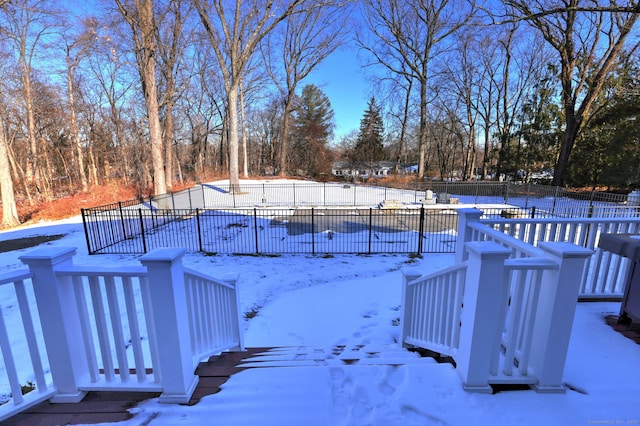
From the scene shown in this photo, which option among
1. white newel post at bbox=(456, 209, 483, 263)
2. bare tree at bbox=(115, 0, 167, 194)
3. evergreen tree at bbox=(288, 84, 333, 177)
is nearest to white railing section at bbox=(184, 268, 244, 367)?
white newel post at bbox=(456, 209, 483, 263)

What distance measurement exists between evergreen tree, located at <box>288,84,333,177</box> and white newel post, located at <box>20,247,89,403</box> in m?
34.5

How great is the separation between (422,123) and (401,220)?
51.3 feet

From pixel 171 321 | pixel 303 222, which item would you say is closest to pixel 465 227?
pixel 171 321

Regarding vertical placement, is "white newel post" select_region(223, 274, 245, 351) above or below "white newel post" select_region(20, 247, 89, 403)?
below

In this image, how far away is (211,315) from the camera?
269 cm

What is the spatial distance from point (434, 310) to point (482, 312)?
1026 mm

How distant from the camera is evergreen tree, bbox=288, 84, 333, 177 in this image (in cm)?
3693

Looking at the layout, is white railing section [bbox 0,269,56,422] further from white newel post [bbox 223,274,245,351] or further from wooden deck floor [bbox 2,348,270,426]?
white newel post [bbox 223,274,245,351]

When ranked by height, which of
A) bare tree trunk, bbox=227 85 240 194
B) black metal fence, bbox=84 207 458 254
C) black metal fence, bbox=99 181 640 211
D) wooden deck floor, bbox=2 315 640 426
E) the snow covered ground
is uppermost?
bare tree trunk, bbox=227 85 240 194

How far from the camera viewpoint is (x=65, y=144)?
24.2 m

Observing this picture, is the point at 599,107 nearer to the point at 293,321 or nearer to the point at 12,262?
the point at 293,321

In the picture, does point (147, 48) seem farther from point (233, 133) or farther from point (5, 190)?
point (5, 190)

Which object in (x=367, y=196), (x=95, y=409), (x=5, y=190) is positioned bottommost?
(x=367, y=196)

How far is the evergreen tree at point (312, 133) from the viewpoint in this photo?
36.9 metres
